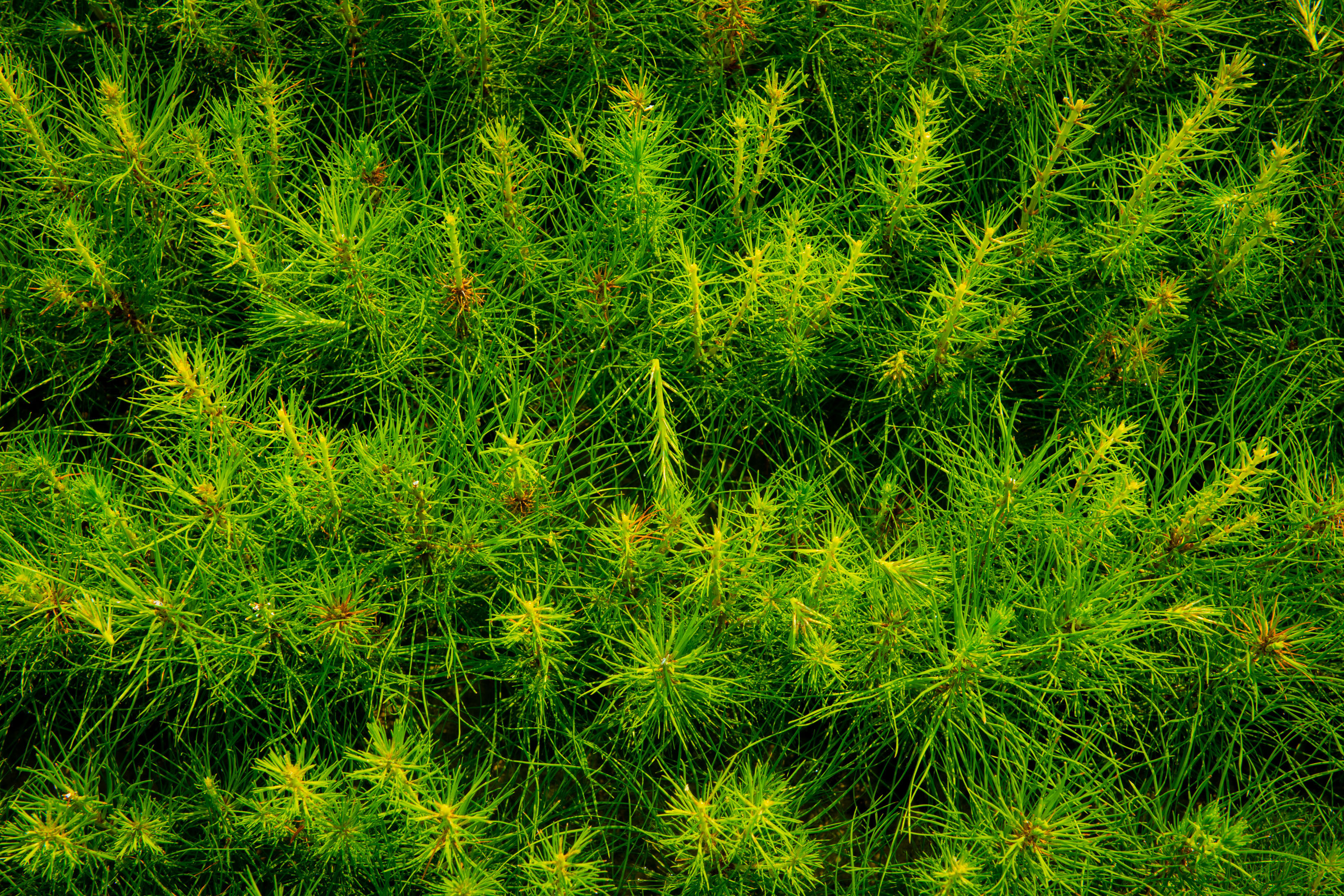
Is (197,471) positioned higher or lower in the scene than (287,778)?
higher

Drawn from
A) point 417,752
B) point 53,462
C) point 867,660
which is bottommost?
point 417,752

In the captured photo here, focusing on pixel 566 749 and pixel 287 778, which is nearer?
pixel 287 778

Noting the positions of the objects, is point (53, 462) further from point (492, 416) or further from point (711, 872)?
point (711, 872)

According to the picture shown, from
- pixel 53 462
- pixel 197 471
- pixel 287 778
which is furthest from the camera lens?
pixel 53 462

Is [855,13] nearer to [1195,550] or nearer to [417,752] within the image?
[1195,550]

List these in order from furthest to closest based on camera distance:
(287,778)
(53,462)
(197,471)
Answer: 1. (53,462)
2. (197,471)
3. (287,778)

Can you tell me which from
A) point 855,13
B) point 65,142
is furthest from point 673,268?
point 65,142

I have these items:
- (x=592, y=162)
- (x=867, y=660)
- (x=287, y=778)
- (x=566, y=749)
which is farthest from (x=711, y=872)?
(x=592, y=162)
